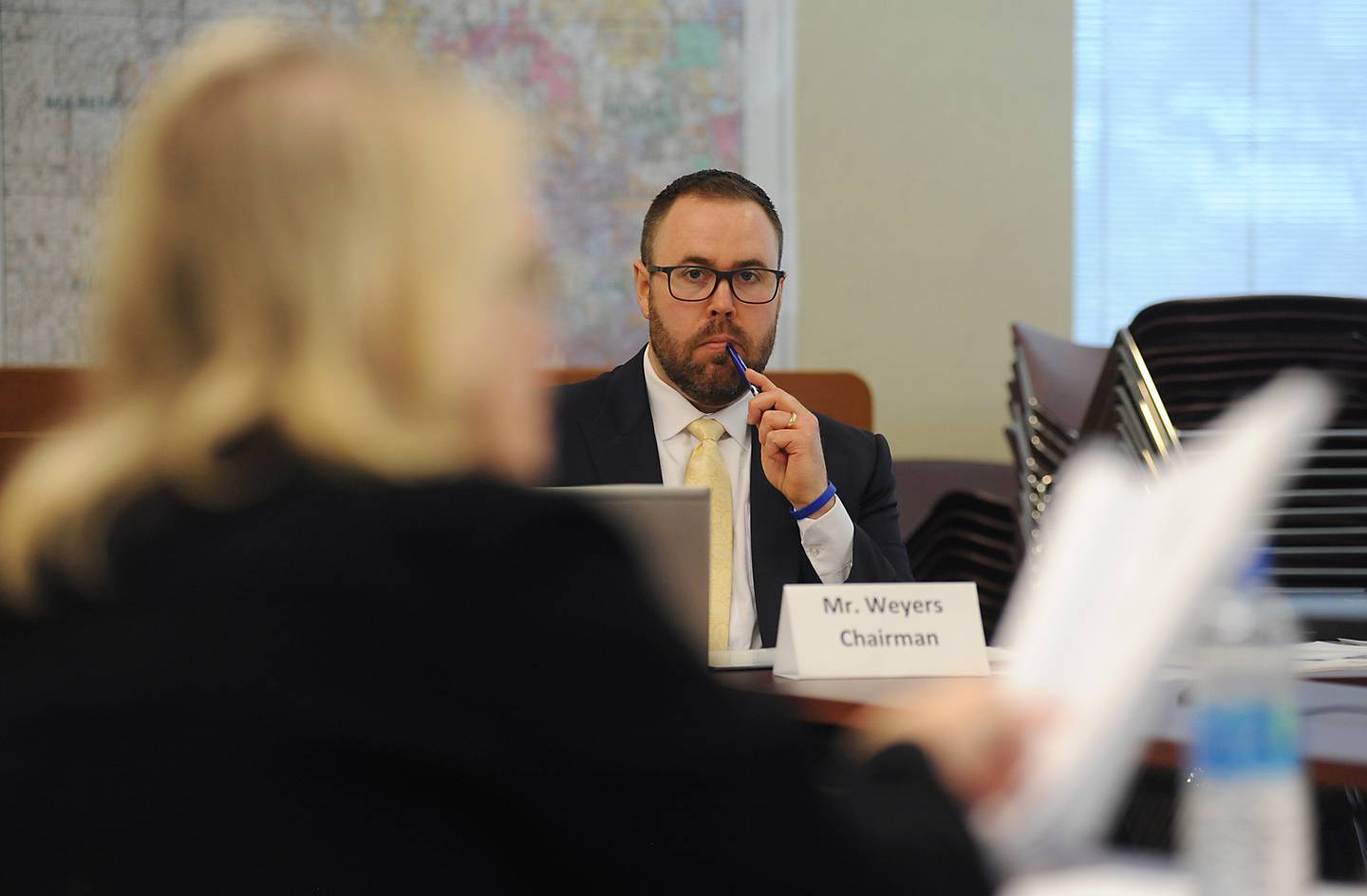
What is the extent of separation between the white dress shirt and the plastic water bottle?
1560mm

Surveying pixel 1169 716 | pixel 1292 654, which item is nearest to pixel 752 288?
pixel 1292 654

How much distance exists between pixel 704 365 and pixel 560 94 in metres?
1.87

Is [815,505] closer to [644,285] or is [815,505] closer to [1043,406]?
[644,285]

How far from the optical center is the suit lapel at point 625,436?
252 centimetres

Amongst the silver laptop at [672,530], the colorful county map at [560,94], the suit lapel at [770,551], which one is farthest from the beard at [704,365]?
the colorful county map at [560,94]

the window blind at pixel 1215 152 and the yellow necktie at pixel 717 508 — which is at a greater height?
the window blind at pixel 1215 152

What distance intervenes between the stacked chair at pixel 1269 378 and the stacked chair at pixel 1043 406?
0.97ft

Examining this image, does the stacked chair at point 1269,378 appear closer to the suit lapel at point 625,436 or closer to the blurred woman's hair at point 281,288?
the suit lapel at point 625,436

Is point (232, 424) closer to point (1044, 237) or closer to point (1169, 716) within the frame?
point (1169, 716)

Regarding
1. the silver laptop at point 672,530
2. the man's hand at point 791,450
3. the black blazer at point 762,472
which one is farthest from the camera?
the black blazer at point 762,472

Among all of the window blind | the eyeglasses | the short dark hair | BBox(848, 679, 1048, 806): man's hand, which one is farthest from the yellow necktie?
the window blind

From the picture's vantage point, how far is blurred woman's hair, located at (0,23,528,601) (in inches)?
29.5

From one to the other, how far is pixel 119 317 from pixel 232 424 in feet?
0.36

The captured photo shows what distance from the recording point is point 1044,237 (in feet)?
14.2
